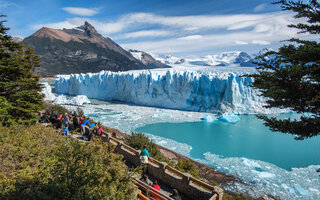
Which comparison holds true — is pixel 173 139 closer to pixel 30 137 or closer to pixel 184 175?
pixel 184 175

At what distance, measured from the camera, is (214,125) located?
19.0 meters

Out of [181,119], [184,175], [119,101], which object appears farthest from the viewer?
[119,101]

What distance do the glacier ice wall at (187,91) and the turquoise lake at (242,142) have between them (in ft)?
14.3

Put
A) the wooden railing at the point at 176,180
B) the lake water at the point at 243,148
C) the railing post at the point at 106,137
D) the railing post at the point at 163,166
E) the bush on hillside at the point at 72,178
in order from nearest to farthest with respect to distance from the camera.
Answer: the bush on hillside at the point at 72,178 < the wooden railing at the point at 176,180 < the railing post at the point at 163,166 < the railing post at the point at 106,137 < the lake water at the point at 243,148

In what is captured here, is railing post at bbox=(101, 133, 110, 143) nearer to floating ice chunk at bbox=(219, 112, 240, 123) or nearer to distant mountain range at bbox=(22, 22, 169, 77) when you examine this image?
floating ice chunk at bbox=(219, 112, 240, 123)

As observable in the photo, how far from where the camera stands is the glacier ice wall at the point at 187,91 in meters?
23.6

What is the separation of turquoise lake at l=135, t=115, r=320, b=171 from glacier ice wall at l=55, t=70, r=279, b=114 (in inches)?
171

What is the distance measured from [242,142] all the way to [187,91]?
1215cm

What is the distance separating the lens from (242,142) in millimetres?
14547

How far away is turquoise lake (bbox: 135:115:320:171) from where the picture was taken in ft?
39.1

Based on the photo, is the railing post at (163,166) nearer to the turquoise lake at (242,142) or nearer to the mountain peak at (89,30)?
the turquoise lake at (242,142)

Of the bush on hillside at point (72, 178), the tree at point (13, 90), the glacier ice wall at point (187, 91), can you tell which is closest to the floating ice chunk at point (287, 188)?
the bush on hillside at point (72, 178)

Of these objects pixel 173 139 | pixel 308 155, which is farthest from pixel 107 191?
pixel 308 155

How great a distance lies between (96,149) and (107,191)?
123 cm
